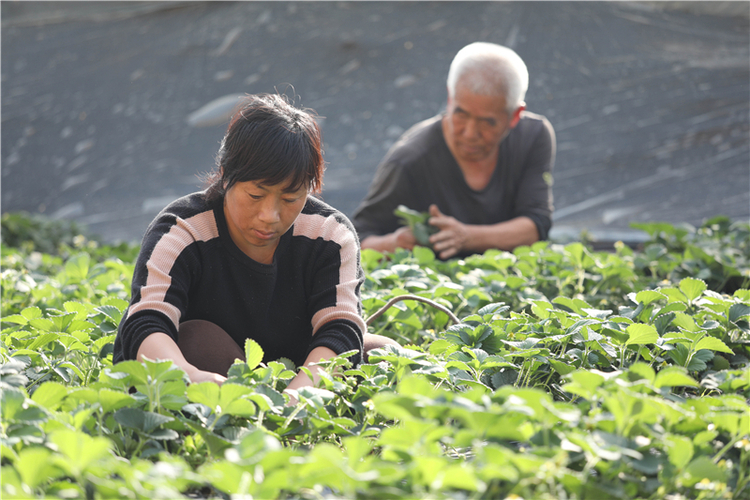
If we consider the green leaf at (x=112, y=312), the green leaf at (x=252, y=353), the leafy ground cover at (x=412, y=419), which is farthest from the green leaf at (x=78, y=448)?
the green leaf at (x=112, y=312)

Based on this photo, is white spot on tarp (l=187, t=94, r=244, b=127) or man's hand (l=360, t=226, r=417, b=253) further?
white spot on tarp (l=187, t=94, r=244, b=127)

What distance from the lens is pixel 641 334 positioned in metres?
1.27

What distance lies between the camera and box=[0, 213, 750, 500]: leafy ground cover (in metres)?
0.76

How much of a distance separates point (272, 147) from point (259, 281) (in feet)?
1.11

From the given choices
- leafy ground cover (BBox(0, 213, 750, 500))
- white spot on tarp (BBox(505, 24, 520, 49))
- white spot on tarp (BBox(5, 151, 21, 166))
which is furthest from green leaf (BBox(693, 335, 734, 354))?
white spot on tarp (BBox(5, 151, 21, 166))

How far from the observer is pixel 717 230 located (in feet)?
10.4

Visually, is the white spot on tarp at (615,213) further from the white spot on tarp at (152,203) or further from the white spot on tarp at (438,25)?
the white spot on tarp at (152,203)

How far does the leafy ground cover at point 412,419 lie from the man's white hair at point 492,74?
4.12ft

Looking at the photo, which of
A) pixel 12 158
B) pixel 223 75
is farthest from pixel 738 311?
pixel 12 158

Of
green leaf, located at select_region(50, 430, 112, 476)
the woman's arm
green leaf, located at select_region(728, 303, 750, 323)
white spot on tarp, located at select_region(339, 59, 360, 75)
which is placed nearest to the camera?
green leaf, located at select_region(50, 430, 112, 476)

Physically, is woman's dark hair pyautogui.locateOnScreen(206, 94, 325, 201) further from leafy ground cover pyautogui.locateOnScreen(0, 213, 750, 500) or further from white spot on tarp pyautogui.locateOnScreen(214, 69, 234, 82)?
white spot on tarp pyautogui.locateOnScreen(214, 69, 234, 82)

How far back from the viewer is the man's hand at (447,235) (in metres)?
2.79

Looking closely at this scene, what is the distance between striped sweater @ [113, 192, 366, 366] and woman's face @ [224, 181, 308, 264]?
0.27ft

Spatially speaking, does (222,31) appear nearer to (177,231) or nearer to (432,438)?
(177,231)
